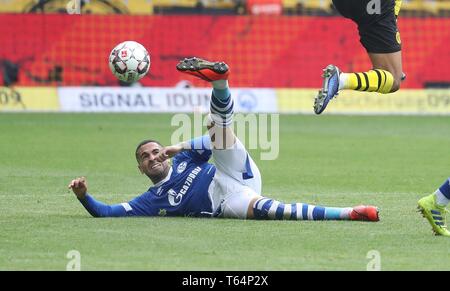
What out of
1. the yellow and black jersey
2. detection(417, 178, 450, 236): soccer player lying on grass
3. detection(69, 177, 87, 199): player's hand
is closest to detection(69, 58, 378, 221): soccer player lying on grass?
detection(69, 177, 87, 199): player's hand

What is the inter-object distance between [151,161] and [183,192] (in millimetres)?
452

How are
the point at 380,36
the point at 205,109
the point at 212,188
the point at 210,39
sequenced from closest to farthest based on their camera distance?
the point at 212,188
the point at 380,36
the point at 205,109
the point at 210,39

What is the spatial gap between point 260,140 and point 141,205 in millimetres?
11562

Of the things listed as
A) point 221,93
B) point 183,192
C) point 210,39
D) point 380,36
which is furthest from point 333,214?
point 210,39

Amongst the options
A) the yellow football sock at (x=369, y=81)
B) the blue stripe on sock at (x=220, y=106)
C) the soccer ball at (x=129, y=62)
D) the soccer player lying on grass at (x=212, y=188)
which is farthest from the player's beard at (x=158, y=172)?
the soccer ball at (x=129, y=62)

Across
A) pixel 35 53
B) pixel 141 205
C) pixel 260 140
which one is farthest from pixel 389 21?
pixel 35 53

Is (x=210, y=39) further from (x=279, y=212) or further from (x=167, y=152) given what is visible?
(x=167, y=152)

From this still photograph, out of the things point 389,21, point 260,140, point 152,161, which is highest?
point 389,21

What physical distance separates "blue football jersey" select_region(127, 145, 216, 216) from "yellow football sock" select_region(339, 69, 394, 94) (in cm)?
155

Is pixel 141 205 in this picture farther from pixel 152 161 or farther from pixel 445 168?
pixel 445 168

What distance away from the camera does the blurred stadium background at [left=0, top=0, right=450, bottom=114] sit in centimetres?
3155

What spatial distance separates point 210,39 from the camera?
3294cm

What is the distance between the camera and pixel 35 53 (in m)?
31.5

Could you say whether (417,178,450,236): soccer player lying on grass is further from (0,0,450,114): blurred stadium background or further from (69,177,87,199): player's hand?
(0,0,450,114): blurred stadium background
